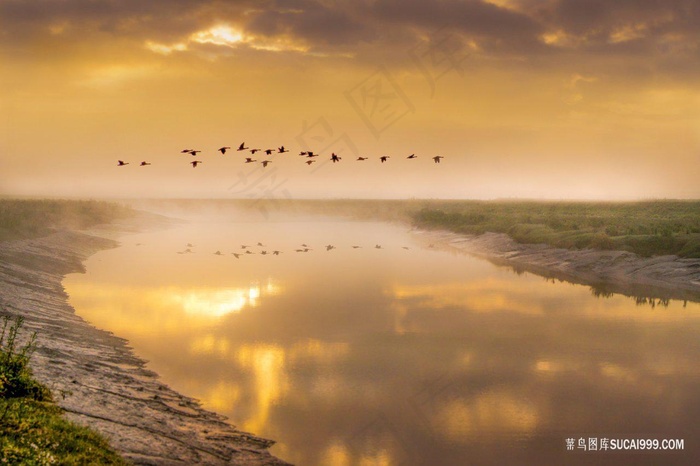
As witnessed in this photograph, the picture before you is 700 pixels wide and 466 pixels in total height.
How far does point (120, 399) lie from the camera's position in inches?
636

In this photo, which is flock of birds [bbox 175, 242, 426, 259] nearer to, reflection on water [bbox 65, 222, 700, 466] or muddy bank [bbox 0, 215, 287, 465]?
reflection on water [bbox 65, 222, 700, 466]

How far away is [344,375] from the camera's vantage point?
2017 centimetres

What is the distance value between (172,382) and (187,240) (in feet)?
207

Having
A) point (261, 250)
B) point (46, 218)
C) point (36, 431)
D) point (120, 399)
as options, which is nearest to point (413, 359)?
point (120, 399)

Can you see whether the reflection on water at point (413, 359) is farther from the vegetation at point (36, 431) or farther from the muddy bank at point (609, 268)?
the vegetation at point (36, 431)

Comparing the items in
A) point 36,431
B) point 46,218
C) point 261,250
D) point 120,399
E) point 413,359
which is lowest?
point 413,359

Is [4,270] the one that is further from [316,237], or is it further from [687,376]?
[316,237]

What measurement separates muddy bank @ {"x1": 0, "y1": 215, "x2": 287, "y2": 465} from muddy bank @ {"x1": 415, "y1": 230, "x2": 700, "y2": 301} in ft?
103

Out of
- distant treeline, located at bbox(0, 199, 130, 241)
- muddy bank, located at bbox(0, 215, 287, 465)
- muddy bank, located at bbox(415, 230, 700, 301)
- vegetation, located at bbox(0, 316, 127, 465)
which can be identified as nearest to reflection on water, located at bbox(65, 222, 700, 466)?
muddy bank, located at bbox(0, 215, 287, 465)

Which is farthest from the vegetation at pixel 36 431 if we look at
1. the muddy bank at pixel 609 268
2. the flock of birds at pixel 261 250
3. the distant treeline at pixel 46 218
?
the flock of birds at pixel 261 250

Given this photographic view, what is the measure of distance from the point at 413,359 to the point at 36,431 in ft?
48.1

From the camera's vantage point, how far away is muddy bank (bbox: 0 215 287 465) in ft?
43.8

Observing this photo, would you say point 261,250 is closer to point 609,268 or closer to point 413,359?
point 609,268

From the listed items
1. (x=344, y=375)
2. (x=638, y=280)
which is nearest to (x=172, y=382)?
(x=344, y=375)
